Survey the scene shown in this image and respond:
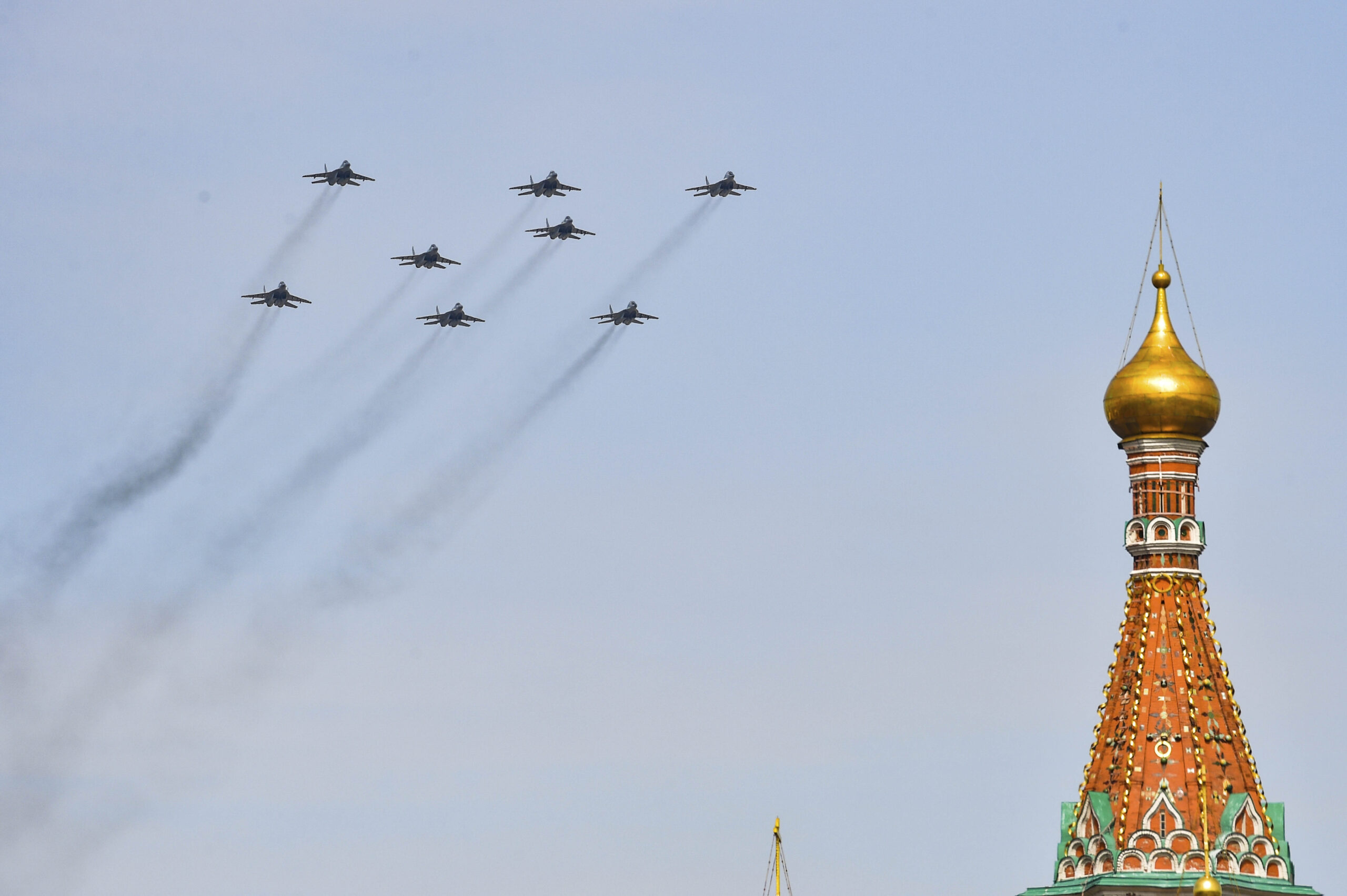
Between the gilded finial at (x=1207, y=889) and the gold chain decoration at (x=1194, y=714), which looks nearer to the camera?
the gilded finial at (x=1207, y=889)

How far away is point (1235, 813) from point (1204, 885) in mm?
19418

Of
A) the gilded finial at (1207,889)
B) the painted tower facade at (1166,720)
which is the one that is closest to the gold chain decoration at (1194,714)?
the painted tower facade at (1166,720)

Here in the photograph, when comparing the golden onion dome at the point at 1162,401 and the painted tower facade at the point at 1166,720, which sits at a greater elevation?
the golden onion dome at the point at 1162,401

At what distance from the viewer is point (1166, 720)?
121 m

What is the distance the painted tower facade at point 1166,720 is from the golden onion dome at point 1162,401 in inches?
1.5

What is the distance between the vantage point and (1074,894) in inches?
4734

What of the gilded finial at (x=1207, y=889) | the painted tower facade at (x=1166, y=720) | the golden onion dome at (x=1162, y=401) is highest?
the golden onion dome at (x=1162, y=401)

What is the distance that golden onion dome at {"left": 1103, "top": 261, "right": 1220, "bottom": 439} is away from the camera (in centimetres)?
12412

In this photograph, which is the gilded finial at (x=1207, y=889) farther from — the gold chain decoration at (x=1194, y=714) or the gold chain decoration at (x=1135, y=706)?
the gold chain decoration at (x=1135, y=706)

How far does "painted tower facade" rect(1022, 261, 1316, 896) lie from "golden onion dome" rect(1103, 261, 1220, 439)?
0.04 metres

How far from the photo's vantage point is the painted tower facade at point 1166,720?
119062mm

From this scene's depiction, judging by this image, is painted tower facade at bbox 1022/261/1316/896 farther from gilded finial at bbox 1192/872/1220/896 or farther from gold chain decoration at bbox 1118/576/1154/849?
gilded finial at bbox 1192/872/1220/896

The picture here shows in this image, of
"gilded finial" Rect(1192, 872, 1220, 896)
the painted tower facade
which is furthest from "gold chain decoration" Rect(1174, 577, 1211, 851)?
"gilded finial" Rect(1192, 872, 1220, 896)

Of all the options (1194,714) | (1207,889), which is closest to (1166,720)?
(1194,714)
